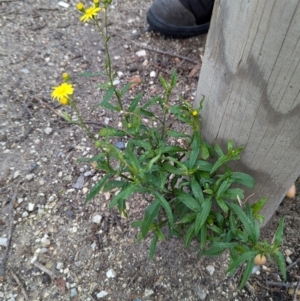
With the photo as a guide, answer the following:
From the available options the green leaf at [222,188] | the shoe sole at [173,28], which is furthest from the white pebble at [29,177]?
the shoe sole at [173,28]

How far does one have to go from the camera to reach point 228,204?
1423 mm

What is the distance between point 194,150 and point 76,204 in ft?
3.18

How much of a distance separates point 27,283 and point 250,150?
1.30 metres

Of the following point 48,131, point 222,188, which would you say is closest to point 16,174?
point 48,131

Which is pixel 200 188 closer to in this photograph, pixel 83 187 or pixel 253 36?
pixel 253 36

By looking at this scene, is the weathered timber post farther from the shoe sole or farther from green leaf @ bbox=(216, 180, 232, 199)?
the shoe sole

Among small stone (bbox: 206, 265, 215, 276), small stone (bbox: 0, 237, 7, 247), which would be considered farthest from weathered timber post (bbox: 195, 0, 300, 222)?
small stone (bbox: 0, 237, 7, 247)

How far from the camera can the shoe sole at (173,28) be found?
2.93 m

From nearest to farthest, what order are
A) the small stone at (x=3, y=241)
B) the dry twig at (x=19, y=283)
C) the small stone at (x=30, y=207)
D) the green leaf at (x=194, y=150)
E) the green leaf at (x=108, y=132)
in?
the green leaf at (x=108, y=132), the green leaf at (x=194, y=150), the dry twig at (x=19, y=283), the small stone at (x=3, y=241), the small stone at (x=30, y=207)

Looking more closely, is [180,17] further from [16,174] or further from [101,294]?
[101,294]

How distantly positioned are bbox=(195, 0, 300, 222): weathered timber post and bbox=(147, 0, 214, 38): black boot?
1.61 metres

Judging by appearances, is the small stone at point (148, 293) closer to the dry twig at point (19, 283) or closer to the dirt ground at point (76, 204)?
the dirt ground at point (76, 204)

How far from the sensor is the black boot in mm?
2867

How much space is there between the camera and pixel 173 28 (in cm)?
293
